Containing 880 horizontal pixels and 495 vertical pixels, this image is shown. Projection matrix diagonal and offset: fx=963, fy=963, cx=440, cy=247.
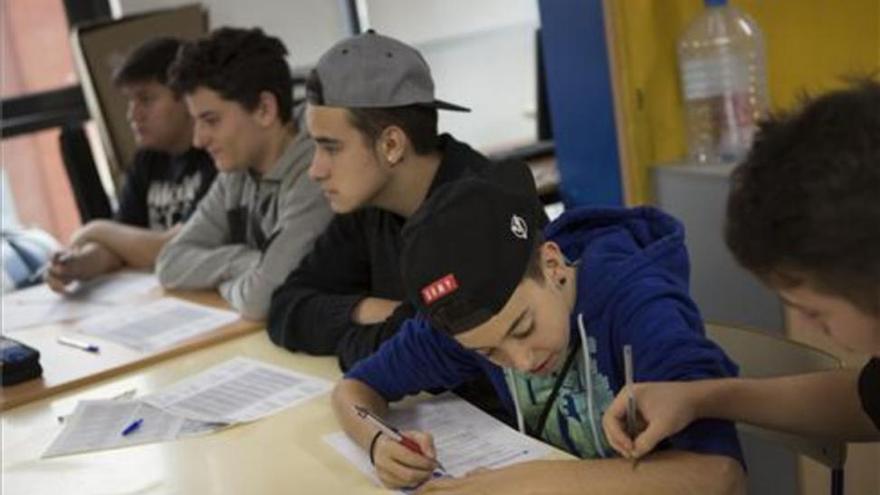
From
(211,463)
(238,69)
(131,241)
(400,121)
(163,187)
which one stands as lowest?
(211,463)

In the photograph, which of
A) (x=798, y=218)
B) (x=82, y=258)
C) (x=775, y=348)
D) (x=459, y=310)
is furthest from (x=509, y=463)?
(x=82, y=258)

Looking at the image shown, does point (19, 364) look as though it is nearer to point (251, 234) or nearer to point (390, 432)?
point (251, 234)

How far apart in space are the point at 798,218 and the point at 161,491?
101 cm

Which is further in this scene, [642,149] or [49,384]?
[642,149]

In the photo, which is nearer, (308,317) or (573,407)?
(573,407)

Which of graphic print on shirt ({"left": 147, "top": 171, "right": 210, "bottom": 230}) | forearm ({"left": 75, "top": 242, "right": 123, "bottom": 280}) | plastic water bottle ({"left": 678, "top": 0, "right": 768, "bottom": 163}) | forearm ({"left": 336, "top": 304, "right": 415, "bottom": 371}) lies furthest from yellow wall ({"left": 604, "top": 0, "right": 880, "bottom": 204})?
forearm ({"left": 75, "top": 242, "right": 123, "bottom": 280})

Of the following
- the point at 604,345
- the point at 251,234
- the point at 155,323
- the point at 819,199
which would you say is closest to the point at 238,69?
the point at 251,234

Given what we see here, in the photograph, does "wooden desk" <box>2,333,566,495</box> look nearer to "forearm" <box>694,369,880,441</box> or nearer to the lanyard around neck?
the lanyard around neck

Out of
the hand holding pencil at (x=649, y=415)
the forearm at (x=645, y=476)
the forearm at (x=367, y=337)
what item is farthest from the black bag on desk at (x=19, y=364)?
the hand holding pencil at (x=649, y=415)

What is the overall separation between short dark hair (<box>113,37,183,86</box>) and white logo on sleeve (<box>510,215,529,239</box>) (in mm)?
2057

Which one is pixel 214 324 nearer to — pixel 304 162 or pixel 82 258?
pixel 304 162

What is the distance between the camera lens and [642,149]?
237 cm

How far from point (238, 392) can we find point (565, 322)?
2.53 ft

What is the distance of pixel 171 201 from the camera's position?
10.1 ft
